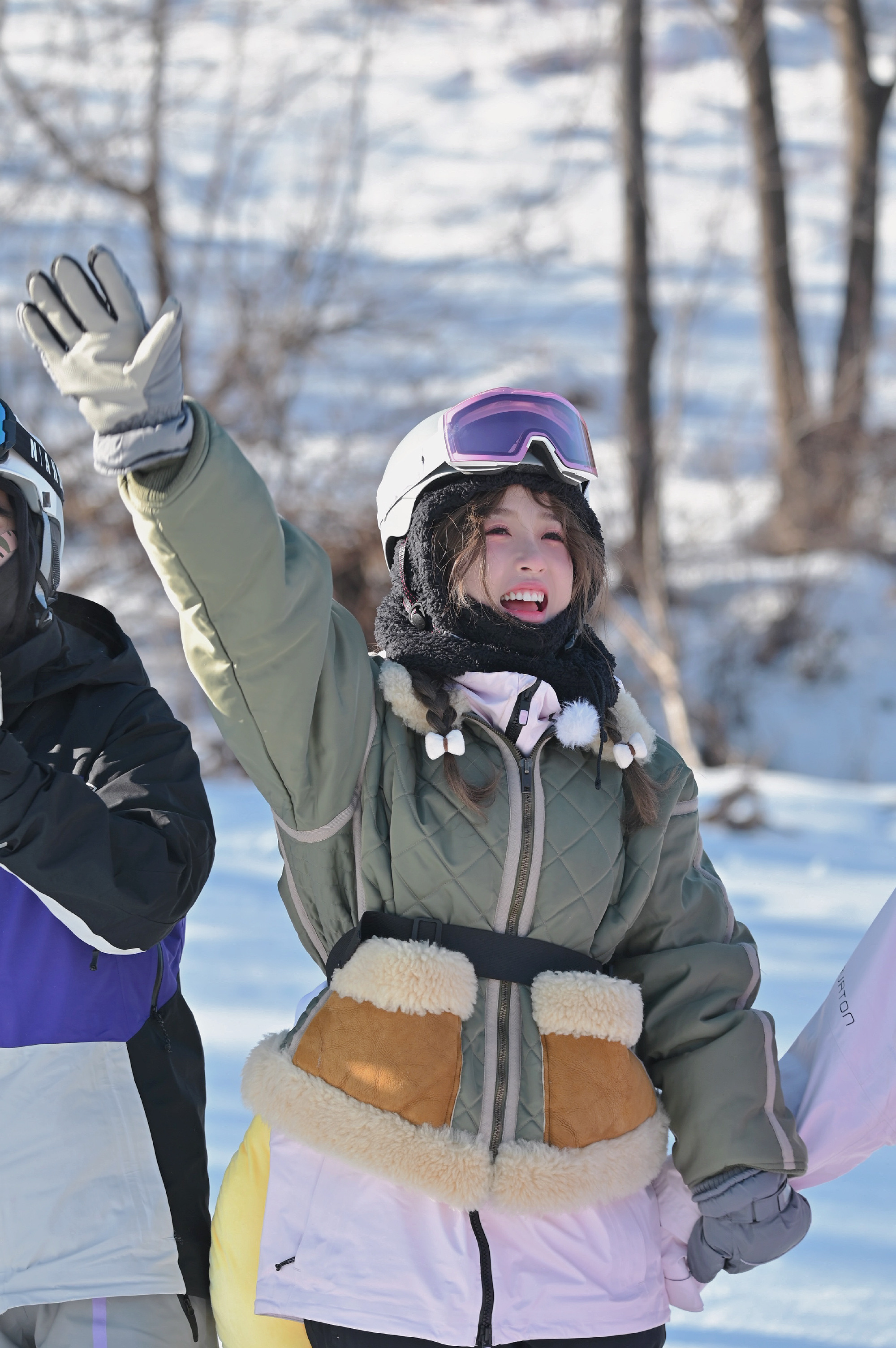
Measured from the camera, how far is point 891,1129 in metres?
2.12

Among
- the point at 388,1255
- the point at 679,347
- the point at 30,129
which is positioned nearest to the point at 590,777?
the point at 388,1255

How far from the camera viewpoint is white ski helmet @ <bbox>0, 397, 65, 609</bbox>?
79.8 inches

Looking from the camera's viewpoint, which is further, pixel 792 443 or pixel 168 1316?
pixel 792 443

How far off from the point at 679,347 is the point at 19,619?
8293 millimetres

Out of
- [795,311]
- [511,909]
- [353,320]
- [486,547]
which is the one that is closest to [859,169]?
[795,311]

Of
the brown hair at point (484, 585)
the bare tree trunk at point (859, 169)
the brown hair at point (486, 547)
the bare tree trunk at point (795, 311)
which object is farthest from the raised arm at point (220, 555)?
the bare tree trunk at point (859, 169)

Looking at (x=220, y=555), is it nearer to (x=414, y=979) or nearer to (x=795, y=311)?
(x=414, y=979)

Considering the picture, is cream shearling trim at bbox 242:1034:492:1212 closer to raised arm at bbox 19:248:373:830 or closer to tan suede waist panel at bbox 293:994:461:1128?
tan suede waist panel at bbox 293:994:461:1128

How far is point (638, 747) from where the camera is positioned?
2033 millimetres

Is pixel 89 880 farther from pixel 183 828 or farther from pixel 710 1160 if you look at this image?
pixel 710 1160

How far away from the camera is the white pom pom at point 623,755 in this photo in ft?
6.59

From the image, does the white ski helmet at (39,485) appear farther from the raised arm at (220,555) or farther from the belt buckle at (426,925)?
the belt buckle at (426,925)

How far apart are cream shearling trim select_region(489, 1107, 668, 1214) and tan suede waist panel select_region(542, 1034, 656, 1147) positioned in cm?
2

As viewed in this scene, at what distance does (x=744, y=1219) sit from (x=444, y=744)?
2.73 feet
